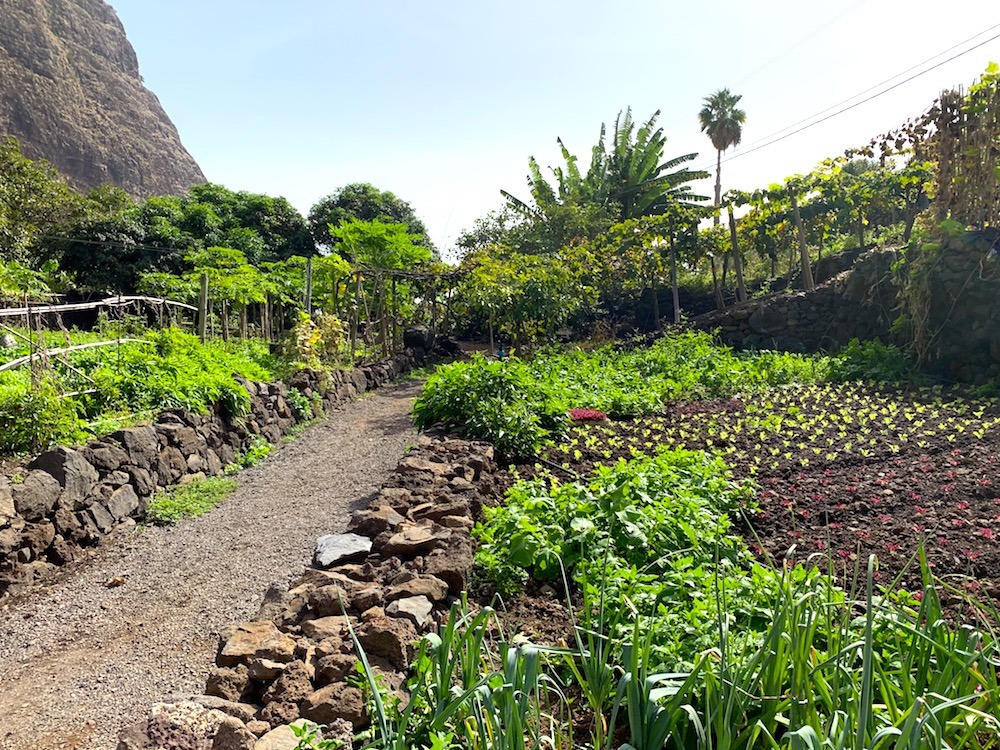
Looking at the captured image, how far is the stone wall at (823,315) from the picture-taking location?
12.7 meters

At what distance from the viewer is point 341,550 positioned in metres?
4.09

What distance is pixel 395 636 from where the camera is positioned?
2.65 m

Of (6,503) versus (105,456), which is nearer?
(6,503)

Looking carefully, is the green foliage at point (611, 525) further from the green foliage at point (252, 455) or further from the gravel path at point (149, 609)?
the green foliage at point (252, 455)

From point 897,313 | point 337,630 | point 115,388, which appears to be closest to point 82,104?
point 115,388

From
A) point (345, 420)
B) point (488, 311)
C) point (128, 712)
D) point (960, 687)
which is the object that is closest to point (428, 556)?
point (128, 712)

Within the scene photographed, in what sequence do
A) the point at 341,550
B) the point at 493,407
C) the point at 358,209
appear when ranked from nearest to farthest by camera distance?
the point at 341,550, the point at 493,407, the point at 358,209

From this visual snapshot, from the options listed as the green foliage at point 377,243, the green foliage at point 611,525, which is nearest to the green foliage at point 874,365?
the green foliage at point 611,525

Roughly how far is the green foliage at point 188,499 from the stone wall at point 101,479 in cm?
13

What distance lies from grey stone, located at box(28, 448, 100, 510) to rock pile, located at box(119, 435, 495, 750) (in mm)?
2717

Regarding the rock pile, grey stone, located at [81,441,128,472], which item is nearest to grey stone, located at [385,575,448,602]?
the rock pile

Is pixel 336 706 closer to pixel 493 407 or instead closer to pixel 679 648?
pixel 679 648

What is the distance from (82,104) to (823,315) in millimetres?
60126

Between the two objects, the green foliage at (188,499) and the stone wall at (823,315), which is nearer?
the green foliage at (188,499)
